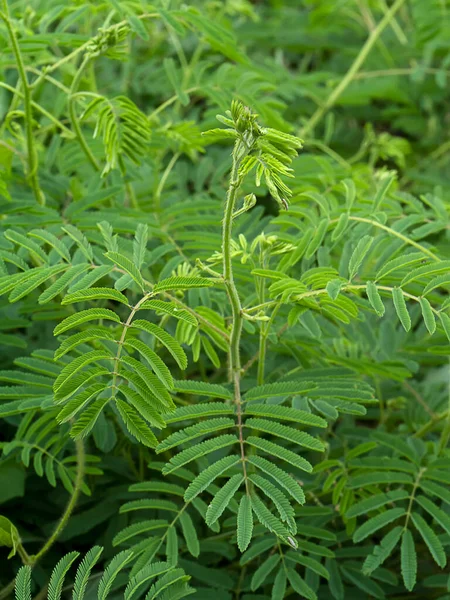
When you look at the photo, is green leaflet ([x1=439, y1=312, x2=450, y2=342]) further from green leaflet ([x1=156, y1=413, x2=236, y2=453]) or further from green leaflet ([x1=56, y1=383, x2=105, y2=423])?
green leaflet ([x1=56, y1=383, x2=105, y2=423])

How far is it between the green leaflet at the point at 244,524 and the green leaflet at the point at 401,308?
0.35 metres

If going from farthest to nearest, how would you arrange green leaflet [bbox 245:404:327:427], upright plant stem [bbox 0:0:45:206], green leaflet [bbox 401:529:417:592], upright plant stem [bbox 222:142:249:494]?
upright plant stem [bbox 0:0:45:206] → green leaflet [bbox 401:529:417:592] → green leaflet [bbox 245:404:327:427] → upright plant stem [bbox 222:142:249:494]

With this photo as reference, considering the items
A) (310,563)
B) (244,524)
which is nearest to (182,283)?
(244,524)

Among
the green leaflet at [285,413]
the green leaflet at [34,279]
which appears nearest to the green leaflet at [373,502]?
the green leaflet at [285,413]

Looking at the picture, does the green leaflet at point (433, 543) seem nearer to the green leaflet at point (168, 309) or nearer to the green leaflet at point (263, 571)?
the green leaflet at point (263, 571)

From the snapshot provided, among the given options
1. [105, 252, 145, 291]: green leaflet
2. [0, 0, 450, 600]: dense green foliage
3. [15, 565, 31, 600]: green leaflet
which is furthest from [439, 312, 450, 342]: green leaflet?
[15, 565, 31, 600]: green leaflet

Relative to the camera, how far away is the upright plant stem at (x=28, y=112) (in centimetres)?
137

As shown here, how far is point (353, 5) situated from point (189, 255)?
1.61 m

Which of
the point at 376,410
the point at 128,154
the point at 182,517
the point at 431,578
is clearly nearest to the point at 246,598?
the point at 182,517

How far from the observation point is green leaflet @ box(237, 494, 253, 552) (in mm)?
1044

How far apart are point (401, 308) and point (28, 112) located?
2.58 feet

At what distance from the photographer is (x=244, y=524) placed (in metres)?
1.08

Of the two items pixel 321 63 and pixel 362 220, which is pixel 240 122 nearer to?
pixel 362 220

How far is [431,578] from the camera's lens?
1473 millimetres
